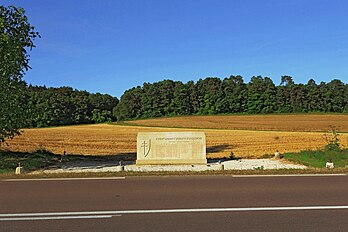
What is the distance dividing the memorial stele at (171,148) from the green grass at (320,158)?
4.39m

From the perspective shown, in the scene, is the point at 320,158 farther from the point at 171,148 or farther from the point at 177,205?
the point at 177,205

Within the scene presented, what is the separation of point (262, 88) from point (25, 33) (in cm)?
8427

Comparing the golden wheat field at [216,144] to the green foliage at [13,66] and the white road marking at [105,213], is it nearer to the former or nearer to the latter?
the green foliage at [13,66]

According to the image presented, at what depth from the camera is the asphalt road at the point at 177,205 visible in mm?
5570

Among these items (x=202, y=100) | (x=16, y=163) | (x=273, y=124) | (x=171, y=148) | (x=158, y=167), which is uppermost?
(x=202, y=100)

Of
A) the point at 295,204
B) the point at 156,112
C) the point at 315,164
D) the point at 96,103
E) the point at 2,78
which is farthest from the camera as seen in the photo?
the point at 96,103

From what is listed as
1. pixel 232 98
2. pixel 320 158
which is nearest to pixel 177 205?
pixel 320 158

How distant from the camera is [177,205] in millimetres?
6949

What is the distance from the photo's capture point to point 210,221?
5.74 metres

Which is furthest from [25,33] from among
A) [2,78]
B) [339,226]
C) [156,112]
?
[156,112]

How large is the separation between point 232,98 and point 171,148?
77406mm

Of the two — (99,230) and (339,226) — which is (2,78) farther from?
(339,226)

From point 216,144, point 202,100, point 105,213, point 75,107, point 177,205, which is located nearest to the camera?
point 105,213

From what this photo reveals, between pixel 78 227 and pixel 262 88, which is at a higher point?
pixel 262 88
